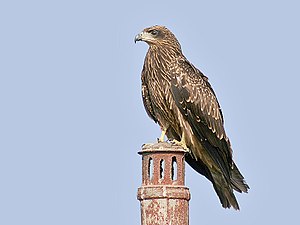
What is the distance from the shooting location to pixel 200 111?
12.3 metres

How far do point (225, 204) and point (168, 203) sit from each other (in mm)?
2726

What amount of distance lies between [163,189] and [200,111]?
3.34m

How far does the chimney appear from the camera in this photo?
29.6 feet

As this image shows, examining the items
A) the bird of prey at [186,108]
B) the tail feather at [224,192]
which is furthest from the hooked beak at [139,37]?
the tail feather at [224,192]

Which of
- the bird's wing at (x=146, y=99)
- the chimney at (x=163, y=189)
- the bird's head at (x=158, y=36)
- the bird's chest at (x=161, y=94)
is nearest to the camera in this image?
the chimney at (x=163, y=189)

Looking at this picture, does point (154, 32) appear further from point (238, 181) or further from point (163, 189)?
point (163, 189)

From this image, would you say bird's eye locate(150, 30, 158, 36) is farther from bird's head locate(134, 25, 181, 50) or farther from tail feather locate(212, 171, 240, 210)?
tail feather locate(212, 171, 240, 210)

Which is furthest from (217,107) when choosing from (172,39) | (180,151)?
(180,151)

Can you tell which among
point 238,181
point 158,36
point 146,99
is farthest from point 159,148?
point 158,36

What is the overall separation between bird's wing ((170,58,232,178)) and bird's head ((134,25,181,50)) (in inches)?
15.8

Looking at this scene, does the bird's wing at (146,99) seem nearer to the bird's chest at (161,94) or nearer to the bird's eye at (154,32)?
the bird's chest at (161,94)

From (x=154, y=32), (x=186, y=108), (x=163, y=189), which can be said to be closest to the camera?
(x=163, y=189)

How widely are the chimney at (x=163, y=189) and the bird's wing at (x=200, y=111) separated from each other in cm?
256

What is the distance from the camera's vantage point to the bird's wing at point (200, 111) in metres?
12.1
